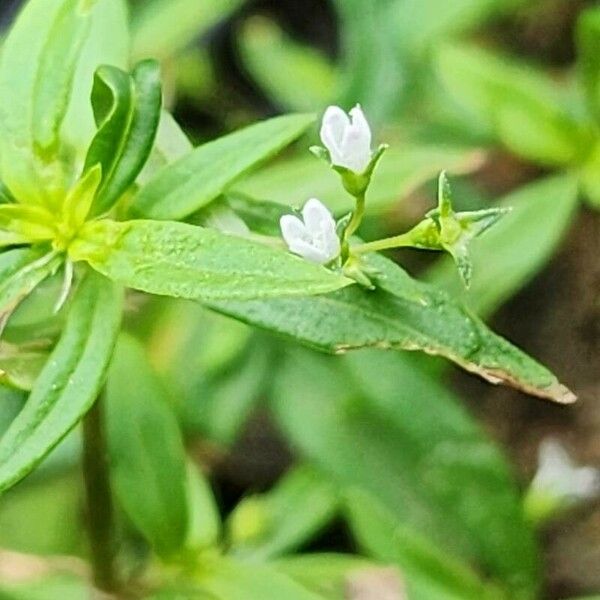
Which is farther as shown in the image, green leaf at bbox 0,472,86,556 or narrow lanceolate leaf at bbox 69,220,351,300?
green leaf at bbox 0,472,86,556

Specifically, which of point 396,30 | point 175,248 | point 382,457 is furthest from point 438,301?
point 396,30

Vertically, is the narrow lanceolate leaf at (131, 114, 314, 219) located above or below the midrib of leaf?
below

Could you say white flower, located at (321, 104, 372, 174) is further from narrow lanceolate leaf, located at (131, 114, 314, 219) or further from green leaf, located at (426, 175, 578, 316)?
green leaf, located at (426, 175, 578, 316)

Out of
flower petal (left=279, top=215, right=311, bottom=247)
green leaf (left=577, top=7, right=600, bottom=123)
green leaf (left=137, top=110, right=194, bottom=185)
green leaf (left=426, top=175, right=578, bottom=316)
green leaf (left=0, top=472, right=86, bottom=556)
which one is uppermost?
green leaf (left=137, top=110, right=194, bottom=185)

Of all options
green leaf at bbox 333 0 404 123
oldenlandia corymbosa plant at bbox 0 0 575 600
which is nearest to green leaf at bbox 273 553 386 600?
oldenlandia corymbosa plant at bbox 0 0 575 600

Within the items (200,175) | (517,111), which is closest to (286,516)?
(517,111)

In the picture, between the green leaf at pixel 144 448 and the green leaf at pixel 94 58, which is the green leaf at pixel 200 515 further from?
the green leaf at pixel 94 58
